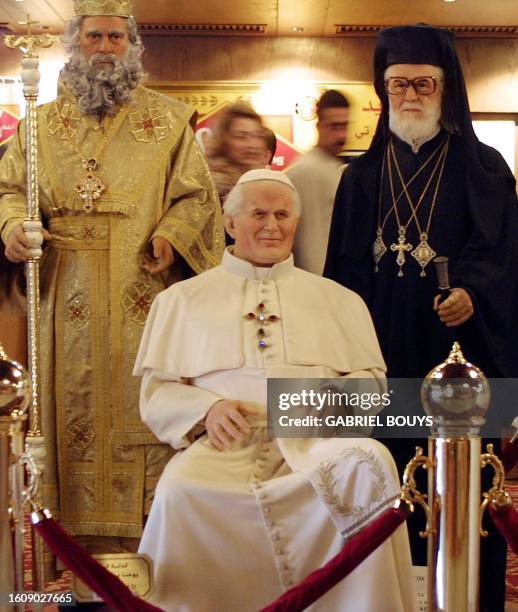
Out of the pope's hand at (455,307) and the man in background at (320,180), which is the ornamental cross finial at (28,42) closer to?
the man in background at (320,180)

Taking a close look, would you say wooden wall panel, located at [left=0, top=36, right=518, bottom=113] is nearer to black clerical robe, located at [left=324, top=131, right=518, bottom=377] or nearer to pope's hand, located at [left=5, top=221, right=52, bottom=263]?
black clerical robe, located at [left=324, top=131, right=518, bottom=377]

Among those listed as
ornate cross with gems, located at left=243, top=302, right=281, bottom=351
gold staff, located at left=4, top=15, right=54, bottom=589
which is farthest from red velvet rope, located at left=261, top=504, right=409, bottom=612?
gold staff, located at left=4, top=15, right=54, bottom=589

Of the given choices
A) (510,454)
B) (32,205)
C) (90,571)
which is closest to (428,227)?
(510,454)

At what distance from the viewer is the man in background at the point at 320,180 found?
17.4 feet

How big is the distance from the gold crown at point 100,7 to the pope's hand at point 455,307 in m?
1.82

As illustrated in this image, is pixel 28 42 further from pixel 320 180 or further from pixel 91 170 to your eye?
pixel 320 180

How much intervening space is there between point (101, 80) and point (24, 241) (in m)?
0.80

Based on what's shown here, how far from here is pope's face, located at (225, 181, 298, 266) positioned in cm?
401

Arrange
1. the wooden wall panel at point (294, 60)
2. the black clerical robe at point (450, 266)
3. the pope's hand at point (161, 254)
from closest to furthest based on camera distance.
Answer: the black clerical robe at point (450, 266), the pope's hand at point (161, 254), the wooden wall panel at point (294, 60)

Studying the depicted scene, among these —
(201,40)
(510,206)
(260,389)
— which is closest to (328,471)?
(260,389)

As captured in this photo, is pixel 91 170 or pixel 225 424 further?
pixel 91 170

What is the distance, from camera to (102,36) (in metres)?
4.67

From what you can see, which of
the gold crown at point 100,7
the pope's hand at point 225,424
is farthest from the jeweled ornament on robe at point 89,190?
the pope's hand at point 225,424

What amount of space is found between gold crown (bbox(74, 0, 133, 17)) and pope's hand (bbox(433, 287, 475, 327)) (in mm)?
1816
